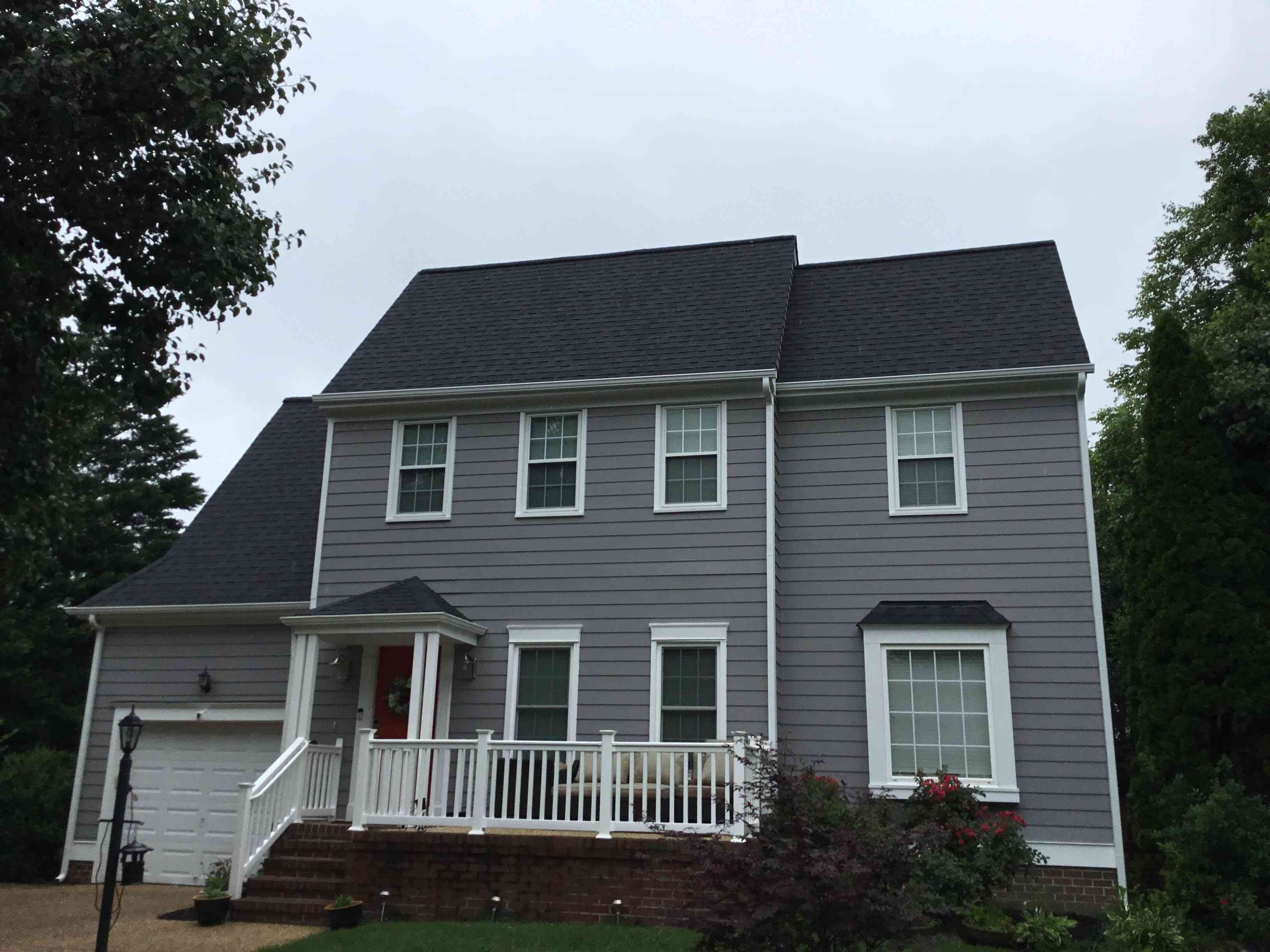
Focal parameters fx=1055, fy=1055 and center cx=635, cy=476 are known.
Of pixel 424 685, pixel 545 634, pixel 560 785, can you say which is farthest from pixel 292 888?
pixel 545 634

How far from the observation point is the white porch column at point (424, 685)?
11.9 metres

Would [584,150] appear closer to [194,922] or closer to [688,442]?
[688,442]

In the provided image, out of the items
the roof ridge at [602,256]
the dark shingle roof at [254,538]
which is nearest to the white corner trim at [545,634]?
the dark shingle roof at [254,538]

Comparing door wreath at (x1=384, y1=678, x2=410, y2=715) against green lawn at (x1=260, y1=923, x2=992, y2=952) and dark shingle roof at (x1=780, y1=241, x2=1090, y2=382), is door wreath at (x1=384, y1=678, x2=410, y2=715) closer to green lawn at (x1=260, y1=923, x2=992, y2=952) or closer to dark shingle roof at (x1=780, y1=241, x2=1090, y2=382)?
green lawn at (x1=260, y1=923, x2=992, y2=952)

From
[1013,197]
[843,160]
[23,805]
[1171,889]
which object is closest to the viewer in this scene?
[1171,889]

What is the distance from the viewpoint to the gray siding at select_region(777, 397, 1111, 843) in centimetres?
1155

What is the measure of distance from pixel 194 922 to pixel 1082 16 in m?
14.9

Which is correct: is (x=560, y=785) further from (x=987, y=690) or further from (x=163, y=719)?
(x=163, y=719)

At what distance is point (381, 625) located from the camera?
40.4ft

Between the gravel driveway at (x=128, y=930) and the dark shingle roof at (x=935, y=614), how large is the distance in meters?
6.90

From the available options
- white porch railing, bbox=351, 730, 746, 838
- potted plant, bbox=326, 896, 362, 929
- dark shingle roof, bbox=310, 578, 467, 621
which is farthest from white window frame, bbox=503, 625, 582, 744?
potted plant, bbox=326, 896, 362, 929

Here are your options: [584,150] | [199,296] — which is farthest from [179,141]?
[584,150]

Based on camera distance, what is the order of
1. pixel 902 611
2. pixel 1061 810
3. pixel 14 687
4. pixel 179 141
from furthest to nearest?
pixel 14 687, pixel 902 611, pixel 1061 810, pixel 179 141

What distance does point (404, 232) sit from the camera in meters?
26.0
